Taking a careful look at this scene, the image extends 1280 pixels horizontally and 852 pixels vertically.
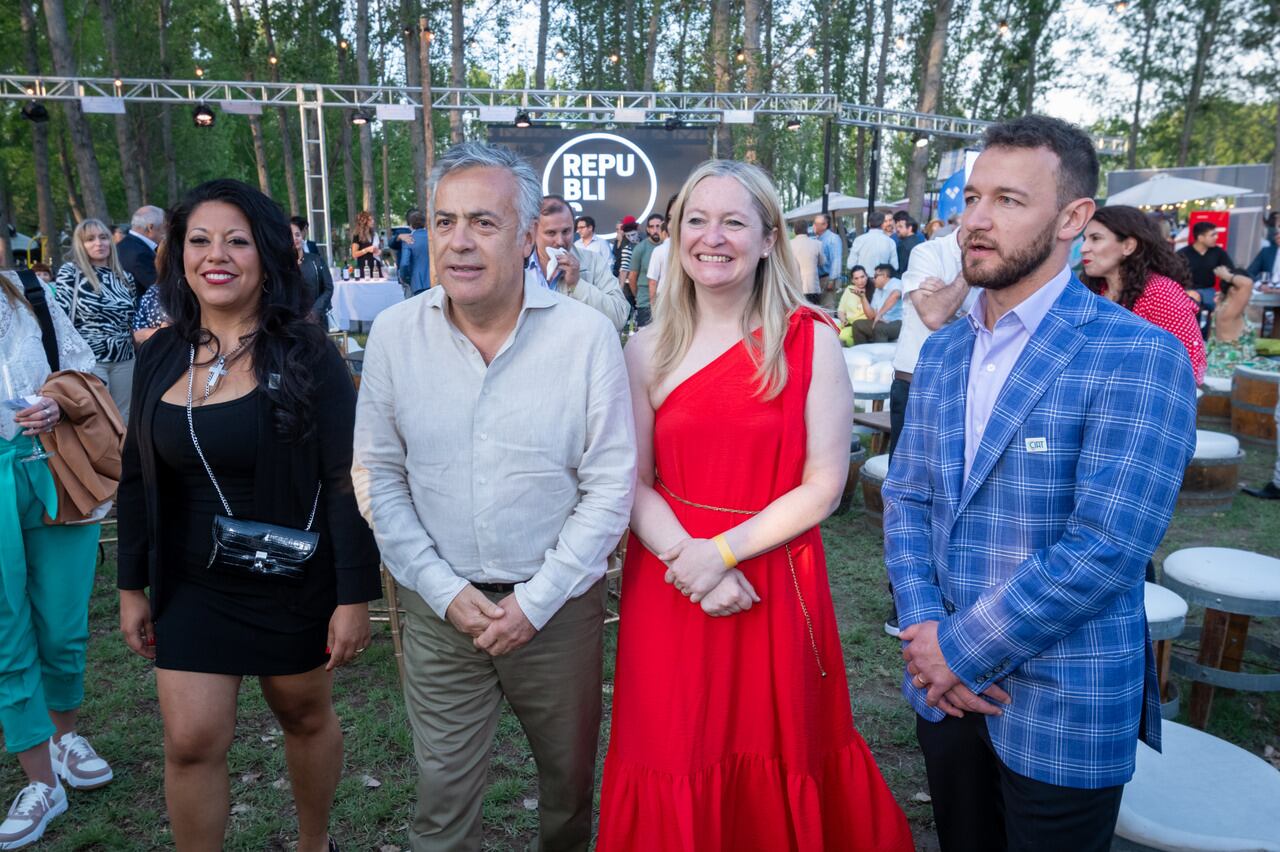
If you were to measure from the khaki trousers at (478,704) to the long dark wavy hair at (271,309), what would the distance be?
22.9 inches

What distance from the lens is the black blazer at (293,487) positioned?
2.34 meters

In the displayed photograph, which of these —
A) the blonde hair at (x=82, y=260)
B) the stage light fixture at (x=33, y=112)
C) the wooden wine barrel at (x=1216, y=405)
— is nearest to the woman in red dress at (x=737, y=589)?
the blonde hair at (x=82, y=260)

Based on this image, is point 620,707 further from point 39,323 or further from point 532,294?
point 39,323

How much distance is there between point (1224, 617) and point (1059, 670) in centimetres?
234

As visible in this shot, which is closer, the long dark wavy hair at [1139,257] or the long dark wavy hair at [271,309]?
the long dark wavy hair at [271,309]

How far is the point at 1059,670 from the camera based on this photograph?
1.78 metres

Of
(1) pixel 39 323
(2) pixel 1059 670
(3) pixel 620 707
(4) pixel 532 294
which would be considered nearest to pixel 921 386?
(2) pixel 1059 670

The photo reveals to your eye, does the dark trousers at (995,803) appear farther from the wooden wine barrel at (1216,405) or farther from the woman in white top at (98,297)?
the wooden wine barrel at (1216,405)

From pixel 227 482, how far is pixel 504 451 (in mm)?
799

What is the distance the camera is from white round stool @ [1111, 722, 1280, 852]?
6.73 feet

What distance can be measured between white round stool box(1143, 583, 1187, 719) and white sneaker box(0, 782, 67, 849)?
12.3 ft

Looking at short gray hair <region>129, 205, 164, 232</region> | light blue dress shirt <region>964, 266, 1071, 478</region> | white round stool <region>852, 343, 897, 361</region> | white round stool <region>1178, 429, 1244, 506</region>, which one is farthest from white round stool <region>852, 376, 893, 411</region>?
short gray hair <region>129, 205, 164, 232</region>

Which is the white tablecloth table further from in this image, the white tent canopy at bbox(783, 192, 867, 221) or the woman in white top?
the white tent canopy at bbox(783, 192, 867, 221)

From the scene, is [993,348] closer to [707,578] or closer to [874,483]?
[707,578]
